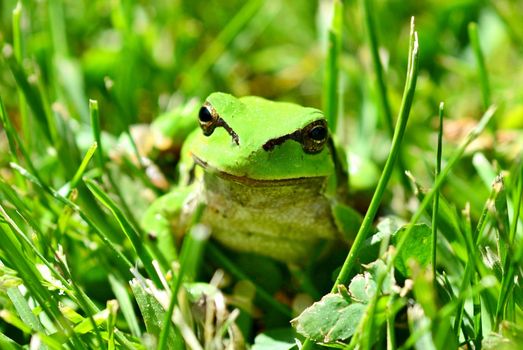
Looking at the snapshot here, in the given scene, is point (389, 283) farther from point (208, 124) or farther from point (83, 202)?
point (83, 202)

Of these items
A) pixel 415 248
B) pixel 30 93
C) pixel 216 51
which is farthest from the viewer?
pixel 216 51

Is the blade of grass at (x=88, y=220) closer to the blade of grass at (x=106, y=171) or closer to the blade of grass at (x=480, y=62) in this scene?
the blade of grass at (x=106, y=171)

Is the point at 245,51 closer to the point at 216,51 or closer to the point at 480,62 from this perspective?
the point at 216,51

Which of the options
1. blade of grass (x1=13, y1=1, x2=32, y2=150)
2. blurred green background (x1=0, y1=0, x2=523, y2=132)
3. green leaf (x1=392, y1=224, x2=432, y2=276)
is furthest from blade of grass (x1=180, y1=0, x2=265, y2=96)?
green leaf (x1=392, y1=224, x2=432, y2=276)

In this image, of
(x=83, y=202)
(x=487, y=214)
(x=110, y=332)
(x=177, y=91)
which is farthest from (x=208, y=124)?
(x=177, y=91)

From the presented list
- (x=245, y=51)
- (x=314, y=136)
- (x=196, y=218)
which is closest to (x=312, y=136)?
(x=314, y=136)

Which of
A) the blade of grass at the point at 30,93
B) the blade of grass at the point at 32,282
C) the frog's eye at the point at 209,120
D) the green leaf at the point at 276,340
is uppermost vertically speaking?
the blade of grass at the point at 30,93

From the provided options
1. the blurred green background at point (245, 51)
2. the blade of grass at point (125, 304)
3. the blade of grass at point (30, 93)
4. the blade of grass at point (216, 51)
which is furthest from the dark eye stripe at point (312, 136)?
the blade of grass at point (216, 51)
